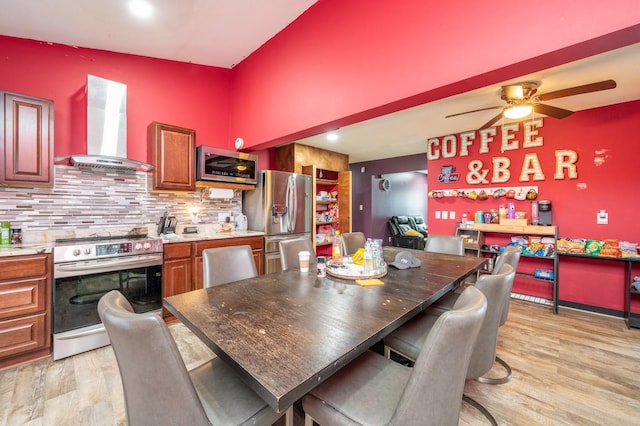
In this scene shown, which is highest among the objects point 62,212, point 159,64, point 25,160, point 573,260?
point 159,64

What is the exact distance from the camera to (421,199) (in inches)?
345

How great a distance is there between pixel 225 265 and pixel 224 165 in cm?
192

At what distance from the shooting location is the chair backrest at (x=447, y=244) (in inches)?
117

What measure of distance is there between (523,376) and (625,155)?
119 inches

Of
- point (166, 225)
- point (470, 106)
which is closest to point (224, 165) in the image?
point (166, 225)

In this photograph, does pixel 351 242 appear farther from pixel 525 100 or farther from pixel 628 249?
pixel 628 249

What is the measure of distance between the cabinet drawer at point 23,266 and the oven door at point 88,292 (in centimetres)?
9

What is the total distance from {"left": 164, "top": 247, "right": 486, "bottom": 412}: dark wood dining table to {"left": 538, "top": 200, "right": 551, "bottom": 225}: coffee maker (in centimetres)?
260

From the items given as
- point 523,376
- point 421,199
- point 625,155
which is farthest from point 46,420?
point 421,199

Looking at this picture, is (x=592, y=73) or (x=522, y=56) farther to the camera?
(x=592, y=73)

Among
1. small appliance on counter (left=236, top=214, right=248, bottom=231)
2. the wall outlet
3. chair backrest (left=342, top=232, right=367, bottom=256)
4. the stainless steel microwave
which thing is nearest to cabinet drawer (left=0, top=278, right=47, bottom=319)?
the stainless steel microwave

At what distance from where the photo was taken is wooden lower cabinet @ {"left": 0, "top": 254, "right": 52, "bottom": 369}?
2.03m

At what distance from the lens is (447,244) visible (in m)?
3.06

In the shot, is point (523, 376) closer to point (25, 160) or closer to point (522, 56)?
point (522, 56)
